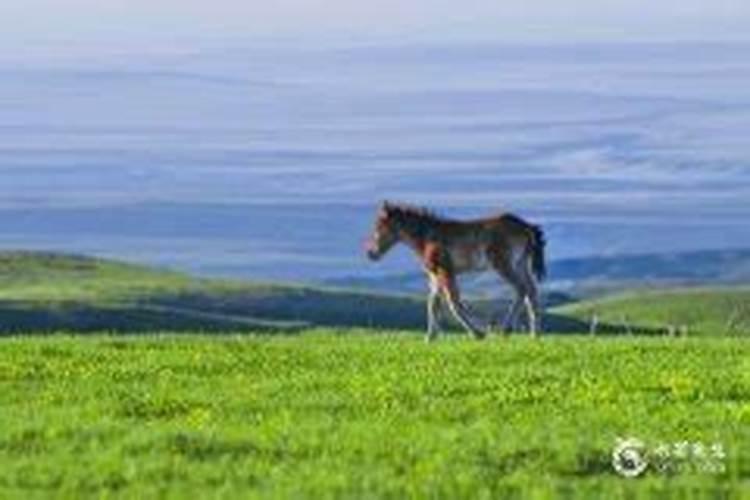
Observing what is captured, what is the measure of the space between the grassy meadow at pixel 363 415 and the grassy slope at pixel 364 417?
0.03 metres

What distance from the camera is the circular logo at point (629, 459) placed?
22.5m

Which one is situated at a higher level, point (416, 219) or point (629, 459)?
point (416, 219)

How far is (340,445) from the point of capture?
23969mm

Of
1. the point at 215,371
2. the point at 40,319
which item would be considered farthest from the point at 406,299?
the point at 215,371

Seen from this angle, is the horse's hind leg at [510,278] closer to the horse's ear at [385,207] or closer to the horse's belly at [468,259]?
the horse's belly at [468,259]

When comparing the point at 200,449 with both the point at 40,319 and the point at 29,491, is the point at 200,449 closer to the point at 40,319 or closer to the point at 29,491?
the point at 29,491

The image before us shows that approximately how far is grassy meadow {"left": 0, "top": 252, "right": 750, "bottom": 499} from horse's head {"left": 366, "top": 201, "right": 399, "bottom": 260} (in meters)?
1.49

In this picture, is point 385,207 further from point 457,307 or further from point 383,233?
point 457,307

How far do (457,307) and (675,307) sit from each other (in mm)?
136794

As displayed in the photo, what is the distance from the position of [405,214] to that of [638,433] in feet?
63.4

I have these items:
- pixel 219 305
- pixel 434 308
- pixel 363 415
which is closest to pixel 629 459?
pixel 363 415

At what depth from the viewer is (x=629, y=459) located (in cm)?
2281

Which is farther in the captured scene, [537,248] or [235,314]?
[235,314]

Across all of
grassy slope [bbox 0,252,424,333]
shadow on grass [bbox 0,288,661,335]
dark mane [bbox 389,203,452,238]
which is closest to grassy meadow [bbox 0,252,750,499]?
dark mane [bbox 389,203,452,238]
